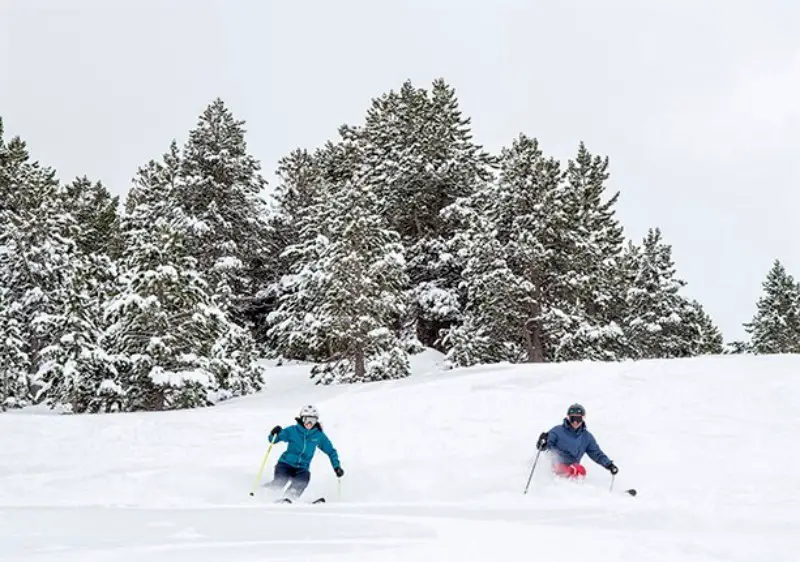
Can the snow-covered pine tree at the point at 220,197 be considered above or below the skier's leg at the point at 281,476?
above

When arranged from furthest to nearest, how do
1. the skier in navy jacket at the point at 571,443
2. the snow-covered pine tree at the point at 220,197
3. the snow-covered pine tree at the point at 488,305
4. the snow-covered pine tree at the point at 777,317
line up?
1. the snow-covered pine tree at the point at 777,317
2. the snow-covered pine tree at the point at 220,197
3. the snow-covered pine tree at the point at 488,305
4. the skier in navy jacket at the point at 571,443

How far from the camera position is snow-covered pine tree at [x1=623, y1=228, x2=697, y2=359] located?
3925 cm

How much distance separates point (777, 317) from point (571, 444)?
4500cm

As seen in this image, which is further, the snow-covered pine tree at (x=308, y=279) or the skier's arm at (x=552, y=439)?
the snow-covered pine tree at (x=308, y=279)

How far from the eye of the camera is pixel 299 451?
1112 centimetres

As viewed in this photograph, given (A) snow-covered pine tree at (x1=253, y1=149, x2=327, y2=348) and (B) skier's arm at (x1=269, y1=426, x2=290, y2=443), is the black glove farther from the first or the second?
(A) snow-covered pine tree at (x1=253, y1=149, x2=327, y2=348)

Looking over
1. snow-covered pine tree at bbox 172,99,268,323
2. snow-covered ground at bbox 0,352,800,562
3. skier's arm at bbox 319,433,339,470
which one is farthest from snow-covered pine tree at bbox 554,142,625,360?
skier's arm at bbox 319,433,339,470

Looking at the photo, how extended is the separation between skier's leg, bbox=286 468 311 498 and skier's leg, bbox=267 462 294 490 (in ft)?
0.36

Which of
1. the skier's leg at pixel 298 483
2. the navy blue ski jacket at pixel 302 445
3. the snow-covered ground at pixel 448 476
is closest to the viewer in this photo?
the snow-covered ground at pixel 448 476

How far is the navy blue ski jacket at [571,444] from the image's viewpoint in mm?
11281

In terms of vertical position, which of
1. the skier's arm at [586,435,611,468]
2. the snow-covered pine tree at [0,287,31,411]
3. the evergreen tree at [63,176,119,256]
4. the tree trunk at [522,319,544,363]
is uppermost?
the evergreen tree at [63,176,119,256]

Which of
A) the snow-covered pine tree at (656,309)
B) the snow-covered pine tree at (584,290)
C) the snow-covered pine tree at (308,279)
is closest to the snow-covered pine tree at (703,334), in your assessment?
the snow-covered pine tree at (656,309)

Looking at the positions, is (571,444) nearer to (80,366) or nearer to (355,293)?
(355,293)

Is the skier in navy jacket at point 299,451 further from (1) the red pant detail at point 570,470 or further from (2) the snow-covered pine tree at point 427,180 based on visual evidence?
(2) the snow-covered pine tree at point 427,180
